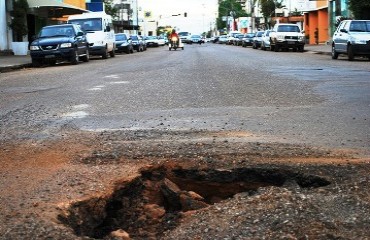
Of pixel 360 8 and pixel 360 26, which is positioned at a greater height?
pixel 360 8

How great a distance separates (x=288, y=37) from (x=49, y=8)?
17009 millimetres

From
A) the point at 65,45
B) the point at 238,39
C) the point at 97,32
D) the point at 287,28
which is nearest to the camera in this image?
the point at 65,45

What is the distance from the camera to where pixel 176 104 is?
32.0ft

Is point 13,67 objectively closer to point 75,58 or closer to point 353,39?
point 75,58

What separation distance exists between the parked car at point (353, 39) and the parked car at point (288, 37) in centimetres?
1178

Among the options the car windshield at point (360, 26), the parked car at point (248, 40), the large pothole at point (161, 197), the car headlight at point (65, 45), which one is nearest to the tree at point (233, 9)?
the parked car at point (248, 40)

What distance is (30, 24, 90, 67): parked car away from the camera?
77.9 feet

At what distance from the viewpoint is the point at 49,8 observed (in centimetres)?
3984

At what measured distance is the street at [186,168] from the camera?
3.62 m

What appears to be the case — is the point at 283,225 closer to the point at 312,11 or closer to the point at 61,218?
the point at 61,218

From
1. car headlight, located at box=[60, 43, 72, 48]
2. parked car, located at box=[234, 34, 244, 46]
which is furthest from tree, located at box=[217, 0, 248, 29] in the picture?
car headlight, located at box=[60, 43, 72, 48]

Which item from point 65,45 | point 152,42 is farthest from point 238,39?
point 65,45

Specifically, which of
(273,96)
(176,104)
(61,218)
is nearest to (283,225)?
(61,218)

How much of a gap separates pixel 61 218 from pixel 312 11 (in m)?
57.9
